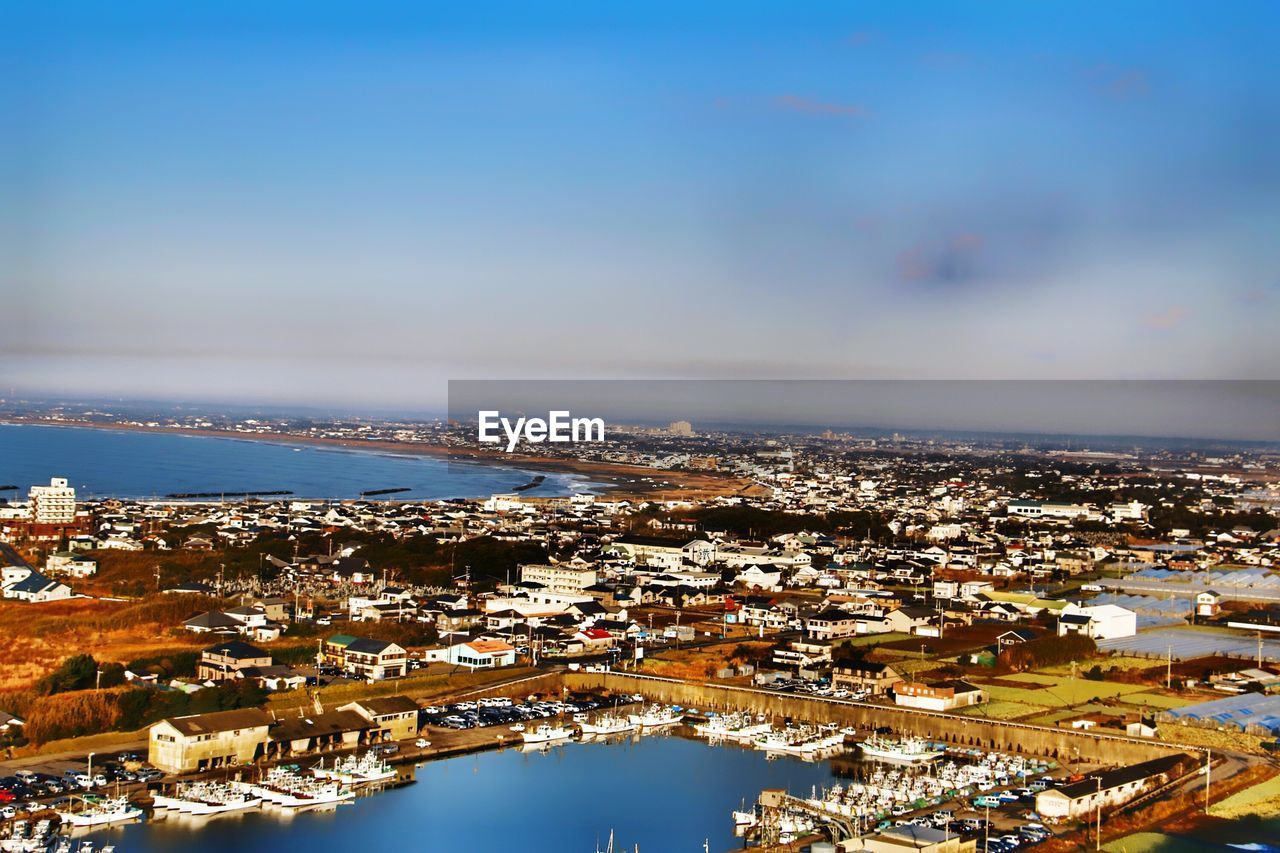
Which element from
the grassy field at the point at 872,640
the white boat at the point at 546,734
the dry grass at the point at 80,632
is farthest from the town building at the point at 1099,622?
the dry grass at the point at 80,632

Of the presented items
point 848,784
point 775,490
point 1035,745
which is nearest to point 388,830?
point 848,784

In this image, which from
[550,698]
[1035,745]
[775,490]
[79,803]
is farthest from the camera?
[775,490]

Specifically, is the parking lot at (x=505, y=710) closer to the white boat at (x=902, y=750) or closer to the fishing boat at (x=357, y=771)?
the fishing boat at (x=357, y=771)

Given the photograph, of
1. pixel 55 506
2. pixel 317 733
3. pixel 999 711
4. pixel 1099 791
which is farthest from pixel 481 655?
pixel 55 506

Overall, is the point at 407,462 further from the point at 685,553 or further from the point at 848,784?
the point at 848,784

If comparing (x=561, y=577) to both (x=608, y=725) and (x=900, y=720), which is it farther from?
(x=900, y=720)

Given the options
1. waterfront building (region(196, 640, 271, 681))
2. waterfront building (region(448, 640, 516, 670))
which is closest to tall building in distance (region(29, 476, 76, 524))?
waterfront building (region(196, 640, 271, 681))
